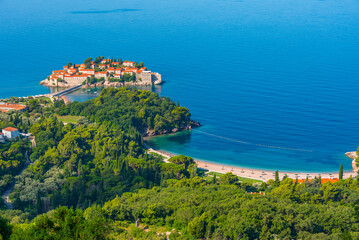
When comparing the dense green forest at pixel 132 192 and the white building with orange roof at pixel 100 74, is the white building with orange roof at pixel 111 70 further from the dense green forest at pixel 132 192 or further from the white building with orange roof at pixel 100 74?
the dense green forest at pixel 132 192

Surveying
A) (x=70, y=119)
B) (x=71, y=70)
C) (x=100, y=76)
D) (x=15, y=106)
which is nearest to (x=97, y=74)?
(x=100, y=76)

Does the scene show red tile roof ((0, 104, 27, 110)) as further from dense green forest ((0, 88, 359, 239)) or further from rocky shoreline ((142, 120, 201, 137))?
rocky shoreline ((142, 120, 201, 137))

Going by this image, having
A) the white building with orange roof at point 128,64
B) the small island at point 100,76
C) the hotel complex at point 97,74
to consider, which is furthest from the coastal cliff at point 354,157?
the white building with orange roof at point 128,64

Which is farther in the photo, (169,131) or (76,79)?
(76,79)

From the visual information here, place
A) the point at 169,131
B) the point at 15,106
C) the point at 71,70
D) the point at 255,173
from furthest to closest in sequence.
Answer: the point at 71,70 < the point at 15,106 < the point at 169,131 < the point at 255,173

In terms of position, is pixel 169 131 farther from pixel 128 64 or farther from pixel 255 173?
pixel 128 64

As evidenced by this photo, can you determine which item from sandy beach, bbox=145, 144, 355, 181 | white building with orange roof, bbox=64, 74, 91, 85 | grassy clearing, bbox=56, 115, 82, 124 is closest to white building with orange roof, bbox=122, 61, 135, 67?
white building with orange roof, bbox=64, 74, 91, 85

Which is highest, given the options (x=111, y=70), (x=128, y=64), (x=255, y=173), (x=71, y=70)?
(x=128, y=64)
